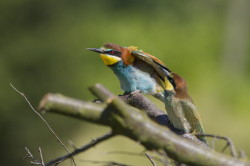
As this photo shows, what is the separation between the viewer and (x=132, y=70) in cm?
308

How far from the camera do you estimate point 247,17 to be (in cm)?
1395

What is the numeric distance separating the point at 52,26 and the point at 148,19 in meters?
3.57

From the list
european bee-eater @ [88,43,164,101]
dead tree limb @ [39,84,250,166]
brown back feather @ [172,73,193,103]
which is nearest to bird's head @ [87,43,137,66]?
european bee-eater @ [88,43,164,101]

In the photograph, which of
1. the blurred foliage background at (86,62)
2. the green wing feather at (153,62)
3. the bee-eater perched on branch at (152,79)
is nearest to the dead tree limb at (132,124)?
the bee-eater perched on branch at (152,79)

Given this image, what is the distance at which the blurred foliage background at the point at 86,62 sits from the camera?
19.6 ft

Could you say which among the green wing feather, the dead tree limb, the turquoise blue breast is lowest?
the turquoise blue breast

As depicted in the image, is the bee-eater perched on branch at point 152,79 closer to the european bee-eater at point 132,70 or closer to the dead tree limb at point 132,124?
the european bee-eater at point 132,70

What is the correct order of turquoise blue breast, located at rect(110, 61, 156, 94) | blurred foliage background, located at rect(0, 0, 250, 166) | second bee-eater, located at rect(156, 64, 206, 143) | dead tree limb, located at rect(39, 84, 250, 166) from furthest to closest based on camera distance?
blurred foliage background, located at rect(0, 0, 250, 166), turquoise blue breast, located at rect(110, 61, 156, 94), second bee-eater, located at rect(156, 64, 206, 143), dead tree limb, located at rect(39, 84, 250, 166)

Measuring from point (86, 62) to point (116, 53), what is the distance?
3.63m

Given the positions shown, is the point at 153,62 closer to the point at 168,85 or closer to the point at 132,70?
the point at 168,85

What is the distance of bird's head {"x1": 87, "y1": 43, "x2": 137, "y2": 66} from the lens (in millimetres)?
3044

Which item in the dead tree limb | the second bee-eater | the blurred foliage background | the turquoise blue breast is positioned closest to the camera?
the dead tree limb

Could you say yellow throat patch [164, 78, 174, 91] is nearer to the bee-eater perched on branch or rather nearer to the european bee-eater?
the bee-eater perched on branch

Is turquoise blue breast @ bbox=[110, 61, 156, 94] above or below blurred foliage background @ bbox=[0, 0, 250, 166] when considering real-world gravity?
above
